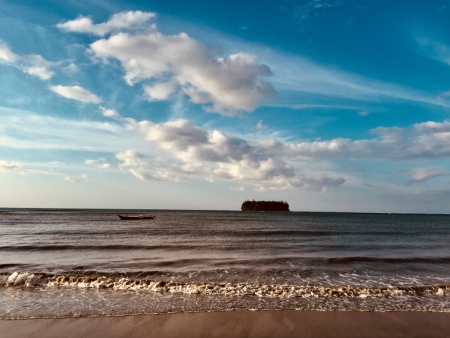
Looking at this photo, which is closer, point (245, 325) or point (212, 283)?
point (245, 325)

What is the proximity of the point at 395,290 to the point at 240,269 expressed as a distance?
8460 mm

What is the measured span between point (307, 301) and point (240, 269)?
22.9 feet

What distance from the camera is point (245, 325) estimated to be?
9.77 m

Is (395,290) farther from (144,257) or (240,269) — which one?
(144,257)

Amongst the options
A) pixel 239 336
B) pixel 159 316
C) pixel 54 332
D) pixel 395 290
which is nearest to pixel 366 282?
pixel 395 290

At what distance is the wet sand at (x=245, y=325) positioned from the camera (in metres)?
9.19

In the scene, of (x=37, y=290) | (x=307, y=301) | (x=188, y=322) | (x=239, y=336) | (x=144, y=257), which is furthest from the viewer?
(x=144, y=257)

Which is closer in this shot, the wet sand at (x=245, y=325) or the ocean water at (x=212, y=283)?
→ the wet sand at (x=245, y=325)

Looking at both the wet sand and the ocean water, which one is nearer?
the wet sand

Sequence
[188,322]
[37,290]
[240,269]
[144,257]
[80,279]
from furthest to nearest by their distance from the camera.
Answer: [144,257] → [240,269] → [80,279] → [37,290] → [188,322]

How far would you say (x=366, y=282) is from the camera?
15.8 metres

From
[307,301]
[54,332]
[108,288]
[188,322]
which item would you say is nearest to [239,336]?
[188,322]

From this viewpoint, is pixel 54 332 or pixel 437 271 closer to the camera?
pixel 54 332

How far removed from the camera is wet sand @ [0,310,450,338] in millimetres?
9188
